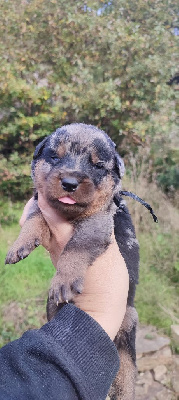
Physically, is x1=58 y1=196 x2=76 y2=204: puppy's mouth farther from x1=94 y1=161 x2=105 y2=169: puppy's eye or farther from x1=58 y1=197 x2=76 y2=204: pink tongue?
x1=94 y1=161 x2=105 y2=169: puppy's eye

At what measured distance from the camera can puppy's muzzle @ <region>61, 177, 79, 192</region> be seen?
2213 millimetres

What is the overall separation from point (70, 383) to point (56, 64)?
9.18m

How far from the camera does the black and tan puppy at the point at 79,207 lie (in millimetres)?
2252

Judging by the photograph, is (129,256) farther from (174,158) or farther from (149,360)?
(174,158)

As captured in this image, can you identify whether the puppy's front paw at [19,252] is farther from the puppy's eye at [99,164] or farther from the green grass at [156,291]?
the green grass at [156,291]

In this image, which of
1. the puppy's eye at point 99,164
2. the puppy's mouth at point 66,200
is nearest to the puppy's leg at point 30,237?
the puppy's mouth at point 66,200

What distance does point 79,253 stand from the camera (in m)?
2.33

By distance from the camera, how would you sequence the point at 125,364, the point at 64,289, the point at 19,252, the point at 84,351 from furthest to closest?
1. the point at 125,364
2. the point at 19,252
3. the point at 64,289
4. the point at 84,351

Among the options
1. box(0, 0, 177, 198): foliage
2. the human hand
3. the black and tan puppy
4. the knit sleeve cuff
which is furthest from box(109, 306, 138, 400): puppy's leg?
box(0, 0, 177, 198): foliage

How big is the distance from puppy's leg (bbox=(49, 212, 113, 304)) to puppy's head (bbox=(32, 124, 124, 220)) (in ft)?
0.27

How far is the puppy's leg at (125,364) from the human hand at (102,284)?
412 mm

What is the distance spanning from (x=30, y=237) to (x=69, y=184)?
20.6 inches

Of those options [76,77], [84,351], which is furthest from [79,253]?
[76,77]

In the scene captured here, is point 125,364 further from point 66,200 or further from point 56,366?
point 56,366
